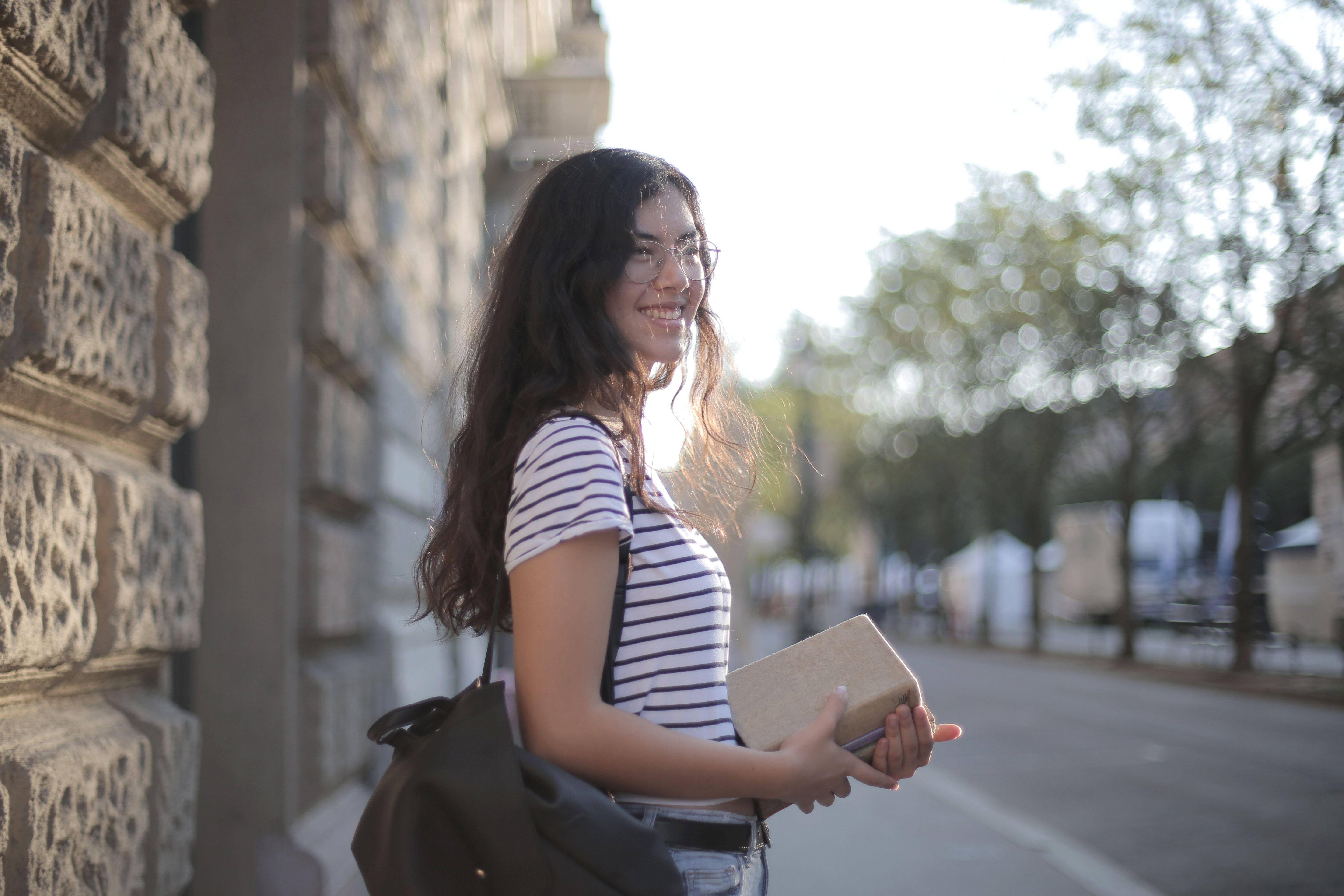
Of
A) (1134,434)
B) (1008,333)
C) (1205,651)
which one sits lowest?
(1205,651)

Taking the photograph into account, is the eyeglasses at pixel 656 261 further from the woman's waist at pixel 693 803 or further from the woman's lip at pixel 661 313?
the woman's waist at pixel 693 803

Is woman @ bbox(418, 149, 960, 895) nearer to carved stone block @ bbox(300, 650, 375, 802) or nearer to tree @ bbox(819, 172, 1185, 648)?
carved stone block @ bbox(300, 650, 375, 802)

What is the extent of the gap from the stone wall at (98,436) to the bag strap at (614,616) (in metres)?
0.67

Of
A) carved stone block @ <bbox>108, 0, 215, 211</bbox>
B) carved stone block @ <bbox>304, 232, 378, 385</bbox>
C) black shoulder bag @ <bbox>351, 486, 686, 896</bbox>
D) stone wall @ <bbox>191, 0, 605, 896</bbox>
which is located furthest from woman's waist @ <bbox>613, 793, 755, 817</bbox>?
carved stone block @ <bbox>304, 232, 378, 385</bbox>

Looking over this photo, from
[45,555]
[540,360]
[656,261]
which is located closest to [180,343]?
[45,555]

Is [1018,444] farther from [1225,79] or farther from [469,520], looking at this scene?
[469,520]

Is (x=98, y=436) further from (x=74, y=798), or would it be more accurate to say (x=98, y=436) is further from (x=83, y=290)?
(x=74, y=798)

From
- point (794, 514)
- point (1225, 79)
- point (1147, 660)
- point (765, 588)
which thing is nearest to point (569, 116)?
point (1225, 79)

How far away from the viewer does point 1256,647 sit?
58.7ft

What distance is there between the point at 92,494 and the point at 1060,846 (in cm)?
557

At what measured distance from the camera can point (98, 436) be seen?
198 cm

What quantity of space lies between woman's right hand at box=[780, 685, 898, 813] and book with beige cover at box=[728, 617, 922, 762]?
25mm

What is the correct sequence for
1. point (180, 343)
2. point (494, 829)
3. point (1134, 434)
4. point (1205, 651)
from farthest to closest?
point (1205, 651), point (1134, 434), point (180, 343), point (494, 829)

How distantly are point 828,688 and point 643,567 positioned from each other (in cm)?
36
